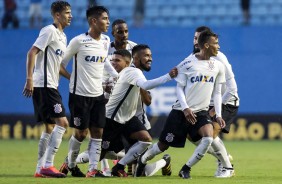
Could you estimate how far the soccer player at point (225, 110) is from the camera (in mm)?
12328

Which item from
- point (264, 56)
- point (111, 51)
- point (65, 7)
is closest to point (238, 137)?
point (264, 56)

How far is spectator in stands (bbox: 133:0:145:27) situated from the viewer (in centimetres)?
2427

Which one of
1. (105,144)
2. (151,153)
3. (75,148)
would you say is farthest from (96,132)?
(151,153)

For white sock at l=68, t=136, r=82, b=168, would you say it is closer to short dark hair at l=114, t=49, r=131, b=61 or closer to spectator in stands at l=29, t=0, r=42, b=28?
short dark hair at l=114, t=49, r=131, b=61

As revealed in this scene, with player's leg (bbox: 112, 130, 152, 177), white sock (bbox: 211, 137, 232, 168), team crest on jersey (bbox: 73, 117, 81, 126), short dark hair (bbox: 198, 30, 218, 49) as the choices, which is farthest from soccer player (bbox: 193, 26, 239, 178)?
team crest on jersey (bbox: 73, 117, 81, 126)

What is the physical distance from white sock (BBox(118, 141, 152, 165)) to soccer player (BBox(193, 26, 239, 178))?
93 centimetres

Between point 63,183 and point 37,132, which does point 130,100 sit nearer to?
point 63,183

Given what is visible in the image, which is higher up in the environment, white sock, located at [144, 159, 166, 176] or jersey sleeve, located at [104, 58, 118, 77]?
jersey sleeve, located at [104, 58, 118, 77]

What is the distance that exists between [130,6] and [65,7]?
42.2 feet

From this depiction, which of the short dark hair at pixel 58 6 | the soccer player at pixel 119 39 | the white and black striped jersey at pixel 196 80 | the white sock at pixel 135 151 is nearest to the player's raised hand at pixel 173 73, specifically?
the white and black striped jersey at pixel 196 80

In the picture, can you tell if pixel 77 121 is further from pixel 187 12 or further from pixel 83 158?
pixel 187 12

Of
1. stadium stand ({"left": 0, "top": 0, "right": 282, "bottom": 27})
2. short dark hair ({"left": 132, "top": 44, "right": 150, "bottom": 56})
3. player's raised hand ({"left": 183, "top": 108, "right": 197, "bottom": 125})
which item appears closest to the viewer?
player's raised hand ({"left": 183, "top": 108, "right": 197, "bottom": 125})

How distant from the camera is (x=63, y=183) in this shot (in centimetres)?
1088

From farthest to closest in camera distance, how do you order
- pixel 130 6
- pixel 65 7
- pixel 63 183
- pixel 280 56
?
1. pixel 130 6
2. pixel 280 56
3. pixel 65 7
4. pixel 63 183
